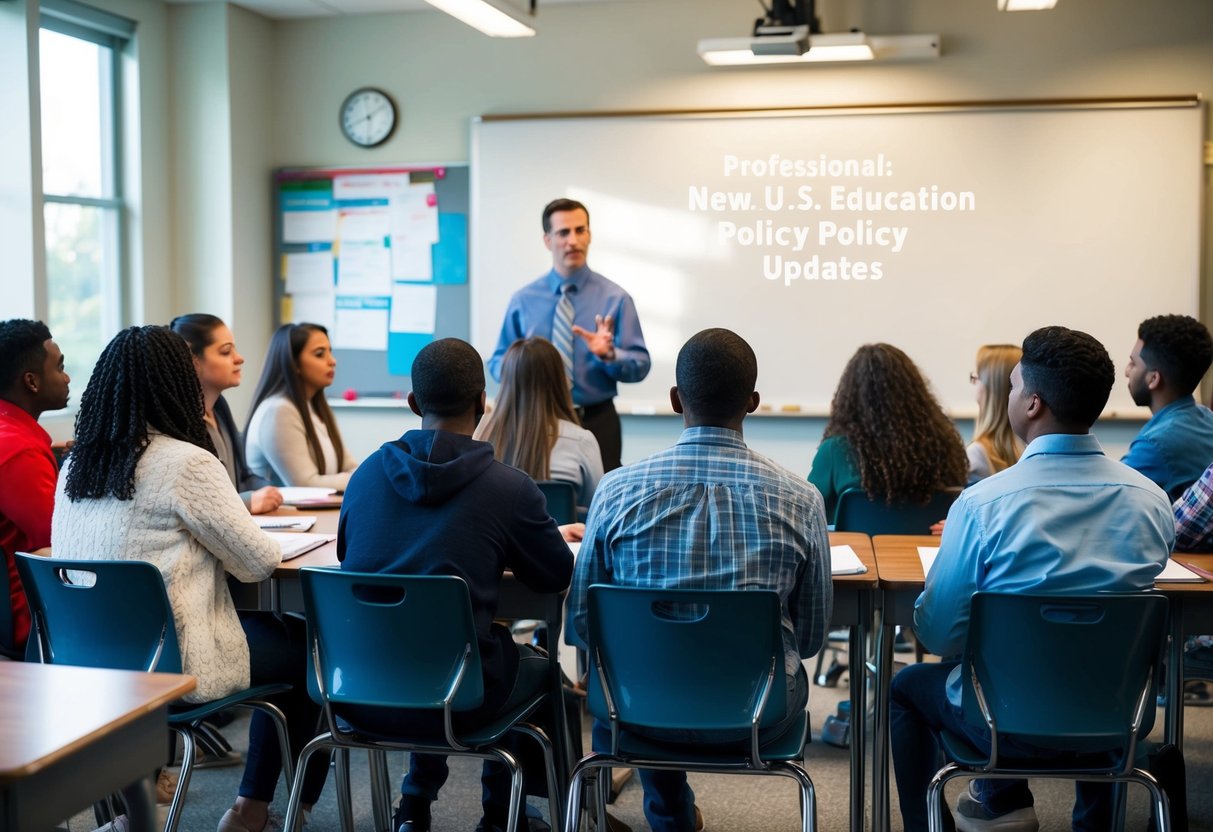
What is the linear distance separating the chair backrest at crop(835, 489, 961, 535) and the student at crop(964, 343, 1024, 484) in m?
0.29

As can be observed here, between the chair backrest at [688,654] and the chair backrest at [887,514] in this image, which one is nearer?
the chair backrest at [688,654]

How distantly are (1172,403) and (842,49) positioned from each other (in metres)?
2.75

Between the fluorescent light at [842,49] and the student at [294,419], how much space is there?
2.36 metres

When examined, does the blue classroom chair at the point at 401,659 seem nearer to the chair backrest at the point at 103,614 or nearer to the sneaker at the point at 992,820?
the chair backrest at the point at 103,614

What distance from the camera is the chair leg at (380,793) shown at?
281cm

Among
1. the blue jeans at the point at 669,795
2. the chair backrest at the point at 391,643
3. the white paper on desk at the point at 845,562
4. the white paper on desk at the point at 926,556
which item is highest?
the white paper on desk at the point at 845,562

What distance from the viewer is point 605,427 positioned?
4.99 meters

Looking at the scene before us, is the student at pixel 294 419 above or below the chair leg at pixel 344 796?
above

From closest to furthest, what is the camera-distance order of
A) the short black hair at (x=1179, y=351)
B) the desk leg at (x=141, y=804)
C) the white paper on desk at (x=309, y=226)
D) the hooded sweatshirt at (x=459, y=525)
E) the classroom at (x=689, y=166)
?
the desk leg at (x=141, y=804), the hooded sweatshirt at (x=459, y=525), the short black hair at (x=1179, y=351), the classroom at (x=689, y=166), the white paper on desk at (x=309, y=226)

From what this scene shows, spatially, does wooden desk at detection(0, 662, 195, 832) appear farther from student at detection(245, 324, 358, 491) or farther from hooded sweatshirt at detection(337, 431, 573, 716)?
student at detection(245, 324, 358, 491)

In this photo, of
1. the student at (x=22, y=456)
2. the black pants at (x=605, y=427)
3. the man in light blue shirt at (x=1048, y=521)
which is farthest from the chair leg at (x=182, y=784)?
the black pants at (x=605, y=427)

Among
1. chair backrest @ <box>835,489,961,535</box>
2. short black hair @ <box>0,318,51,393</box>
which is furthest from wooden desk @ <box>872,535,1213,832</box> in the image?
short black hair @ <box>0,318,51,393</box>

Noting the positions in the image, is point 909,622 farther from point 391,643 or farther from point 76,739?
point 76,739

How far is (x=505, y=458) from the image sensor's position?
137 inches
